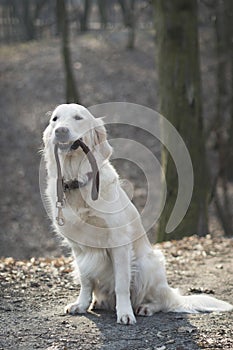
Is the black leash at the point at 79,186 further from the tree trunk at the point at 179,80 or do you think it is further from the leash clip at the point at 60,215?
the tree trunk at the point at 179,80

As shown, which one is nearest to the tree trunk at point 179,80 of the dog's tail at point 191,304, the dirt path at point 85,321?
the dirt path at point 85,321

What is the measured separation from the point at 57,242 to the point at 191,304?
8.51 metres

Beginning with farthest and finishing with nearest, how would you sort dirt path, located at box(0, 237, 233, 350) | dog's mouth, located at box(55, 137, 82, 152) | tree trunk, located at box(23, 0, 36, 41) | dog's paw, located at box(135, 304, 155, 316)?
tree trunk, located at box(23, 0, 36, 41) < dog's paw, located at box(135, 304, 155, 316) < dog's mouth, located at box(55, 137, 82, 152) < dirt path, located at box(0, 237, 233, 350)

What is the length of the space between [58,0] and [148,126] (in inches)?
213

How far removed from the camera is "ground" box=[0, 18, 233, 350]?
194 inches

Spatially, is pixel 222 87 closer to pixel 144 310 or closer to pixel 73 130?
pixel 144 310

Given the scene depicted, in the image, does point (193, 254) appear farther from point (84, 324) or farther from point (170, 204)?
point (84, 324)

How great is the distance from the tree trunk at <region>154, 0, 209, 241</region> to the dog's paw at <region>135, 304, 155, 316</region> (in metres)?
4.73

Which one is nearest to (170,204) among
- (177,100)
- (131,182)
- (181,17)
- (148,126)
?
(177,100)

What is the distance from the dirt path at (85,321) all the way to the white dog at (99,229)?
0.54ft

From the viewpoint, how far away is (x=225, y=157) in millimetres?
14328

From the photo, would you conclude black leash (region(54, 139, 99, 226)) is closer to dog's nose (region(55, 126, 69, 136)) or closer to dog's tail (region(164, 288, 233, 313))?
dog's nose (region(55, 126, 69, 136))

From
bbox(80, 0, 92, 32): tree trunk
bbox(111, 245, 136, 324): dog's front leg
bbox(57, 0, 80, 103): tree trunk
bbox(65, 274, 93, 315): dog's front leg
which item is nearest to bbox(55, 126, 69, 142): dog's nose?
bbox(111, 245, 136, 324): dog's front leg

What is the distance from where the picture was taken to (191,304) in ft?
18.8
